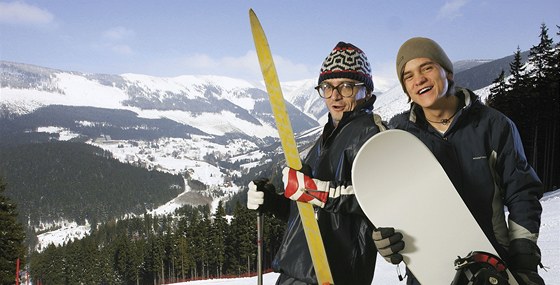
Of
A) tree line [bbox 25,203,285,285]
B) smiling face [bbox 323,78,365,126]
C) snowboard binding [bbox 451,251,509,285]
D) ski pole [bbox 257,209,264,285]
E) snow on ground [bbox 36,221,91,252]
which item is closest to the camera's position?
snowboard binding [bbox 451,251,509,285]

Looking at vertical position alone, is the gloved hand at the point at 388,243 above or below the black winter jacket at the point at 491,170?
below

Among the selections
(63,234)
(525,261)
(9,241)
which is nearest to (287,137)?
(525,261)

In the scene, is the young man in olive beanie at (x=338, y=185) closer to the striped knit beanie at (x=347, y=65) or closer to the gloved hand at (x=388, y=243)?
the striped knit beanie at (x=347, y=65)

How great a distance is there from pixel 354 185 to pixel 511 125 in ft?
3.06

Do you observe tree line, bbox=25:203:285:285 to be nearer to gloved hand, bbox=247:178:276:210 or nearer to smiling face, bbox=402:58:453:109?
gloved hand, bbox=247:178:276:210

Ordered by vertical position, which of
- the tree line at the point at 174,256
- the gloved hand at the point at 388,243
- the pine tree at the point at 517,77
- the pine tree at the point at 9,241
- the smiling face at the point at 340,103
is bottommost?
the tree line at the point at 174,256

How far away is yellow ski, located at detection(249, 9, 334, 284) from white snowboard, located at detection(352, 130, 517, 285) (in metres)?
0.33

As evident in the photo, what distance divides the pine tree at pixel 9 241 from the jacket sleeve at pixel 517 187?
87.1 feet

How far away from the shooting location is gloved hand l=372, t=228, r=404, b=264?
210cm

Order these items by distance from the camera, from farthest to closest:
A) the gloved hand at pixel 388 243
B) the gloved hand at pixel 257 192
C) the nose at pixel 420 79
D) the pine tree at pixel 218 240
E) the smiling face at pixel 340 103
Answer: the pine tree at pixel 218 240
the gloved hand at pixel 257 192
the smiling face at pixel 340 103
the nose at pixel 420 79
the gloved hand at pixel 388 243

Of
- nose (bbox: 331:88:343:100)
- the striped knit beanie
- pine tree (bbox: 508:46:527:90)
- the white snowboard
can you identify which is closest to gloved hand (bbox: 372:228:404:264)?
the white snowboard

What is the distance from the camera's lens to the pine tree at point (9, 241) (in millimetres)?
22547

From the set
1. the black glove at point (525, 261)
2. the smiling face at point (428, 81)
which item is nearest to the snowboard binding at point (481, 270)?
the black glove at point (525, 261)

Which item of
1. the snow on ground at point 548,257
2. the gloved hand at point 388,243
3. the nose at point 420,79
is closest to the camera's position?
the gloved hand at point 388,243
